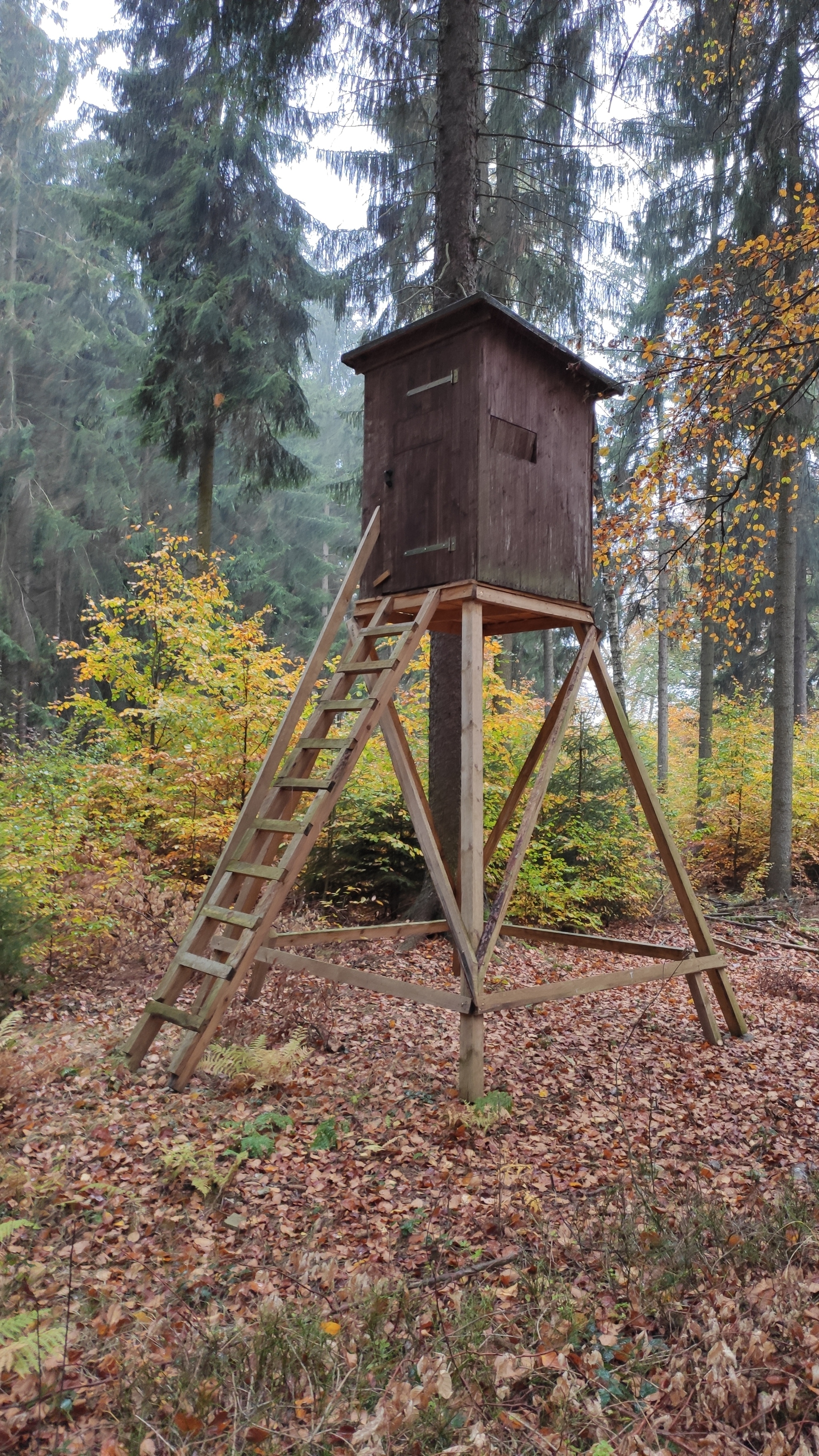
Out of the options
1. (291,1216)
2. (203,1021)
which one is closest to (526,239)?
(203,1021)

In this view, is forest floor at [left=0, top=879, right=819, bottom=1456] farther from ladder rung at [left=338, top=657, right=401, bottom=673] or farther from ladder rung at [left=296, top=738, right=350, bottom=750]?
ladder rung at [left=338, top=657, right=401, bottom=673]

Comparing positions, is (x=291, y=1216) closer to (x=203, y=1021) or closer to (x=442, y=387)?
(x=203, y=1021)

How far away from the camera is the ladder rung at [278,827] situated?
16.8 ft

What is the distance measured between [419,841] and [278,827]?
1.10 meters

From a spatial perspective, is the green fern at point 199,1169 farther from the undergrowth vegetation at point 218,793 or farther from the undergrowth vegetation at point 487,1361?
the undergrowth vegetation at point 218,793

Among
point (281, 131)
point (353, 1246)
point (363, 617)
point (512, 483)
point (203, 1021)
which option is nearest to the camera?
point (353, 1246)

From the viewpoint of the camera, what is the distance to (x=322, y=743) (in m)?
5.63

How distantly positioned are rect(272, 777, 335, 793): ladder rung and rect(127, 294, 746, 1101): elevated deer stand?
0.04ft

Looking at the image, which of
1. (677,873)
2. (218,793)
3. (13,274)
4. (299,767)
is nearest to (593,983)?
(677,873)

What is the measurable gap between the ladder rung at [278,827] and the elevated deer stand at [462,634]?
0.6 inches

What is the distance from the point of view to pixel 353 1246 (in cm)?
350

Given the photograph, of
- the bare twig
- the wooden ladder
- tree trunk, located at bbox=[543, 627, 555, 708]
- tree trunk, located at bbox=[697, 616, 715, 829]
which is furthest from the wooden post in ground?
Result: tree trunk, located at bbox=[543, 627, 555, 708]

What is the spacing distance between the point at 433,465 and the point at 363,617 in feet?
3.98

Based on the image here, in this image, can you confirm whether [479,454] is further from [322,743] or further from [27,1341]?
[27,1341]
